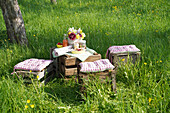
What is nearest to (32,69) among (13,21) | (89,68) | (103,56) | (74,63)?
(74,63)

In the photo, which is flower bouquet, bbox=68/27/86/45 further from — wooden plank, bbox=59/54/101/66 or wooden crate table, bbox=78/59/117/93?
wooden crate table, bbox=78/59/117/93

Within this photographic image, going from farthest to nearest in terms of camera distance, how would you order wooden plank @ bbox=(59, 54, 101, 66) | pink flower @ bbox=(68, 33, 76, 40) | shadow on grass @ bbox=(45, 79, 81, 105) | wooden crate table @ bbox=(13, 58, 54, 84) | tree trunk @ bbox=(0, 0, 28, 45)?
tree trunk @ bbox=(0, 0, 28, 45) → pink flower @ bbox=(68, 33, 76, 40) → wooden plank @ bbox=(59, 54, 101, 66) → wooden crate table @ bbox=(13, 58, 54, 84) → shadow on grass @ bbox=(45, 79, 81, 105)

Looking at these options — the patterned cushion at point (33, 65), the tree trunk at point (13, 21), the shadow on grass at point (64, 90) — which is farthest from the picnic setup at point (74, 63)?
the tree trunk at point (13, 21)

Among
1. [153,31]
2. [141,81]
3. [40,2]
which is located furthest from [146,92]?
[40,2]

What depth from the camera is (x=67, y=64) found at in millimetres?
4012

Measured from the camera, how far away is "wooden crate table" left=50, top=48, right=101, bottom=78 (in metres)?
4.02

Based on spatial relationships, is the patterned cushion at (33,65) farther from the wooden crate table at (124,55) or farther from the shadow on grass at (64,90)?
the wooden crate table at (124,55)

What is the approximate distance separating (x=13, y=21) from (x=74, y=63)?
2555mm

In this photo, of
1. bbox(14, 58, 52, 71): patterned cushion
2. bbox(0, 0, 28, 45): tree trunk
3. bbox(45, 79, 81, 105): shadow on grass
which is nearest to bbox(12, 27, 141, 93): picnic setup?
bbox(14, 58, 52, 71): patterned cushion

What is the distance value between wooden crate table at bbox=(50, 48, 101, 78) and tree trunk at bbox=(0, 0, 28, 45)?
1.74 metres

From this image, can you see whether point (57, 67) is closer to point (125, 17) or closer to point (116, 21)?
point (116, 21)

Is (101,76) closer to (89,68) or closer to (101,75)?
(101,75)

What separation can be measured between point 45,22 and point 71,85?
13.8 ft

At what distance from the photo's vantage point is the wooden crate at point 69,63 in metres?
4.02
